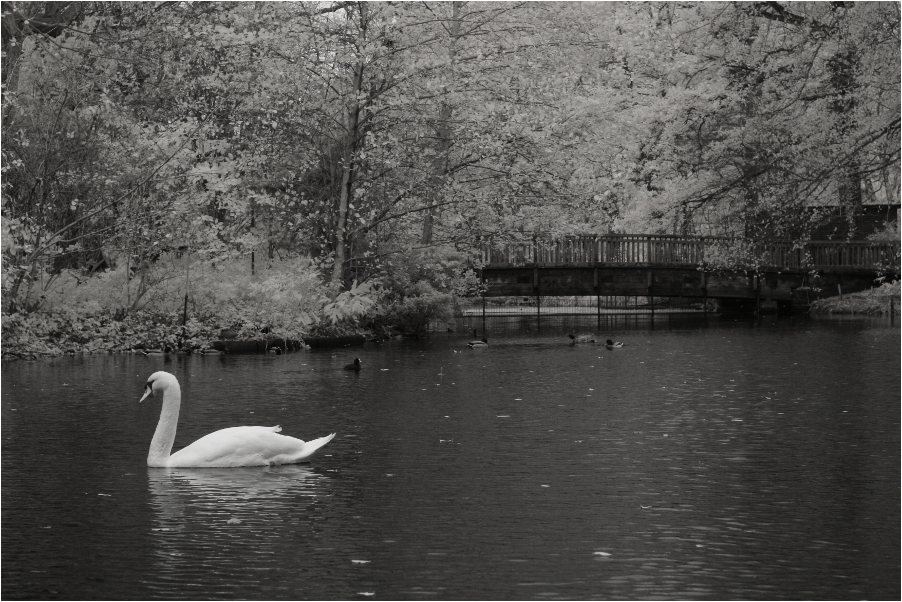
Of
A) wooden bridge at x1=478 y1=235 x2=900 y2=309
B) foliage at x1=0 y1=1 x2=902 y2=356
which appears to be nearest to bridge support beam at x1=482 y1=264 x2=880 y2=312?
wooden bridge at x1=478 y1=235 x2=900 y2=309

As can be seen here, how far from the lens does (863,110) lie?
24.2 meters

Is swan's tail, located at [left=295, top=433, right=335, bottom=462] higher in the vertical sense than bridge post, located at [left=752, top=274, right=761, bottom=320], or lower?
lower

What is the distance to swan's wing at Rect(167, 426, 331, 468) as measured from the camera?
40.7 feet

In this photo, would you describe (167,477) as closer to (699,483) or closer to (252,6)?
(699,483)

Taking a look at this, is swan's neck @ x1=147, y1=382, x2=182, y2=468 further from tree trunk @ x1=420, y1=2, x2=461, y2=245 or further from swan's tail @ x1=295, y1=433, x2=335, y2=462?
tree trunk @ x1=420, y1=2, x2=461, y2=245

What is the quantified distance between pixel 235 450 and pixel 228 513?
7.15ft

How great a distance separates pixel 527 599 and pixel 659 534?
201cm

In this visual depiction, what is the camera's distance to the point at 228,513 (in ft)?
33.7

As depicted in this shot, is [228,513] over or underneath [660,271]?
underneath

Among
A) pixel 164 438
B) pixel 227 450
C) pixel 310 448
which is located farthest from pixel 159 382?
pixel 310 448

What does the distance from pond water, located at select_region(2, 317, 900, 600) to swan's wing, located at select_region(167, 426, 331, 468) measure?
0.45 feet

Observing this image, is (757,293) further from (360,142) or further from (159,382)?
(159,382)

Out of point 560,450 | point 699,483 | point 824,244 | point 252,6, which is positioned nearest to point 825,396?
point 560,450

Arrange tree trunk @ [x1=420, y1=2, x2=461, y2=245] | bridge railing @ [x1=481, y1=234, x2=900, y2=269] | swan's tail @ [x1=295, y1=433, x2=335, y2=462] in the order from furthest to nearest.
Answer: bridge railing @ [x1=481, y1=234, x2=900, y2=269] → tree trunk @ [x1=420, y1=2, x2=461, y2=245] → swan's tail @ [x1=295, y1=433, x2=335, y2=462]
